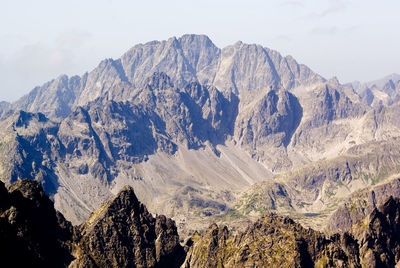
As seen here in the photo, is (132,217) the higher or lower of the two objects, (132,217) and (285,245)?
the higher

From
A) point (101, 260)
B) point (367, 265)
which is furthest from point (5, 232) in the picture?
point (367, 265)

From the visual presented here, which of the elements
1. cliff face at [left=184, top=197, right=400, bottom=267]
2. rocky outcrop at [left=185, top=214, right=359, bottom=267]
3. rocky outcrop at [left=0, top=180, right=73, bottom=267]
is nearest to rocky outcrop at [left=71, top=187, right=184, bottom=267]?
rocky outcrop at [left=0, top=180, right=73, bottom=267]

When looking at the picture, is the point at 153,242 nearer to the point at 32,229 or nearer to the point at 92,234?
the point at 92,234

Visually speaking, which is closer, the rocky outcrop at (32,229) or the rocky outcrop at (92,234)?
the rocky outcrop at (32,229)

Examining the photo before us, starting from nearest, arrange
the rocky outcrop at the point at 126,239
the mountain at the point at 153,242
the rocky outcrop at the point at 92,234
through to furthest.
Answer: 1. the rocky outcrop at the point at 92,234
2. the mountain at the point at 153,242
3. the rocky outcrop at the point at 126,239

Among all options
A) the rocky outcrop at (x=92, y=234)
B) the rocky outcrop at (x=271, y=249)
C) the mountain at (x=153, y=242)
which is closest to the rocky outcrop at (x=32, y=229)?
the rocky outcrop at (x=92, y=234)

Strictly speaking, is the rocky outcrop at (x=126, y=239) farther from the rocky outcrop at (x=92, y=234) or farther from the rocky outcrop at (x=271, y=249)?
the rocky outcrop at (x=271, y=249)

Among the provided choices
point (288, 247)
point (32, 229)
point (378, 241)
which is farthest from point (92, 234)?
point (378, 241)

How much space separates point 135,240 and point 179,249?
25818mm

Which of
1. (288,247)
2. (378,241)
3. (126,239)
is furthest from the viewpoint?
(378,241)

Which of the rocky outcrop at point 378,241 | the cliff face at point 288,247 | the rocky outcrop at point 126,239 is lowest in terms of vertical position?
the rocky outcrop at point 378,241

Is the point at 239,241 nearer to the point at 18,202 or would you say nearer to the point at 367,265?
the point at 367,265

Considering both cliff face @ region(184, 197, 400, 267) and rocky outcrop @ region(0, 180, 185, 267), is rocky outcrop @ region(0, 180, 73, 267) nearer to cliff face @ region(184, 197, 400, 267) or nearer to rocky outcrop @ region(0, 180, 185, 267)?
rocky outcrop @ region(0, 180, 185, 267)

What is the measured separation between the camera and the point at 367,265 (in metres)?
171
